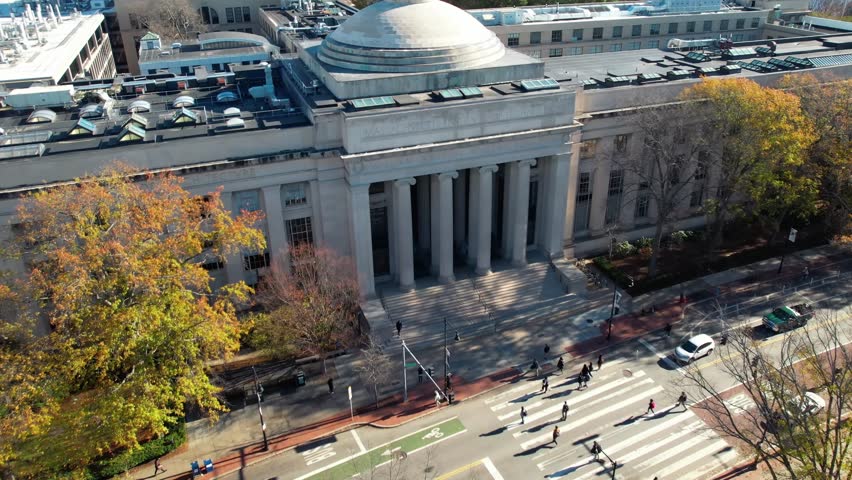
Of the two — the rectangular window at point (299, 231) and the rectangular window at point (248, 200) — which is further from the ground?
the rectangular window at point (248, 200)

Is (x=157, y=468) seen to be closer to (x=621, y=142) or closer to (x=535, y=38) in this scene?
(x=621, y=142)

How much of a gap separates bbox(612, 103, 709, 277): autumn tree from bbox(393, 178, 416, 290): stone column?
21890mm

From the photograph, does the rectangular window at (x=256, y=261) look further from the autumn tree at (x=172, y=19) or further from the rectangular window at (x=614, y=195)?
the autumn tree at (x=172, y=19)

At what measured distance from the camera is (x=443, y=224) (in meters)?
54.3

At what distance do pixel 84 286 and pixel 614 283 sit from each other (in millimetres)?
44986

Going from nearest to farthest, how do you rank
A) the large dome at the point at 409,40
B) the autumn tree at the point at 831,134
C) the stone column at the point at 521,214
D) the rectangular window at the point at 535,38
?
the large dome at the point at 409,40
the stone column at the point at 521,214
the autumn tree at the point at 831,134
the rectangular window at the point at 535,38

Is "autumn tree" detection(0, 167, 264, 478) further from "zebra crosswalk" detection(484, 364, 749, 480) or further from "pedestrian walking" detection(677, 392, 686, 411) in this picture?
"pedestrian walking" detection(677, 392, 686, 411)

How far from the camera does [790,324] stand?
172 feet

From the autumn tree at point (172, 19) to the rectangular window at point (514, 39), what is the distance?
58837 millimetres

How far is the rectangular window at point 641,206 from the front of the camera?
66000 mm

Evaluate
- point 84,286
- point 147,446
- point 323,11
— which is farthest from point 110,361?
point 323,11

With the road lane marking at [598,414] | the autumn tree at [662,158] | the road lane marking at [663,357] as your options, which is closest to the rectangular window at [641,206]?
the autumn tree at [662,158]

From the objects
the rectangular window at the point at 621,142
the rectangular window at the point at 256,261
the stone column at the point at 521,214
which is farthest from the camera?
the rectangular window at the point at 621,142

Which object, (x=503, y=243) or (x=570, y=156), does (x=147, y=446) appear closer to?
(x=503, y=243)
